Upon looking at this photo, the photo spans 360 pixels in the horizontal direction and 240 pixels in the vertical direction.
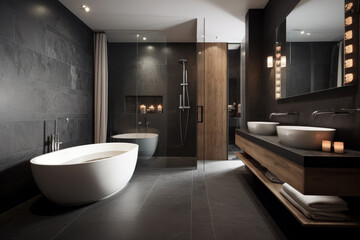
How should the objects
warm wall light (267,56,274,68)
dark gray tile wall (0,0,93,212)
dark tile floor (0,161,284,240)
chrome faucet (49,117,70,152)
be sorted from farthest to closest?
warm wall light (267,56,274,68) → chrome faucet (49,117,70,152) → dark gray tile wall (0,0,93,212) → dark tile floor (0,161,284,240)

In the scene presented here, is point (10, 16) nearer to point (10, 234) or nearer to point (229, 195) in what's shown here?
point (10, 234)

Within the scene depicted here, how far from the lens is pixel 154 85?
372 cm

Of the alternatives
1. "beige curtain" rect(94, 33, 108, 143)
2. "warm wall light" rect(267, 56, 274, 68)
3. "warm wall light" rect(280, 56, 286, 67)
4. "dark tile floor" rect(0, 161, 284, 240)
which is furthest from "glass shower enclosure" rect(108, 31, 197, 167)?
"warm wall light" rect(280, 56, 286, 67)

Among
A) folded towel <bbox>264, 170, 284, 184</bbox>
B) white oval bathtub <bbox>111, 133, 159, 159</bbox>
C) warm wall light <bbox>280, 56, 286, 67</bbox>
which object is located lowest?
folded towel <bbox>264, 170, 284, 184</bbox>

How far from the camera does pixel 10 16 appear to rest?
7.07 ft

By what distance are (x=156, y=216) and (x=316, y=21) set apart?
258 cm

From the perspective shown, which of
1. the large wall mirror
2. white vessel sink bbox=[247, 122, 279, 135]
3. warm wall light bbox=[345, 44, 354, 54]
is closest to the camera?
warm wall light bbox=[345, 44, 354, 54]

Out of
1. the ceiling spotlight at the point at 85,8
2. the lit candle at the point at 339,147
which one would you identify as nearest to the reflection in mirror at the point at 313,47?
the lit candle at the point at 339,147

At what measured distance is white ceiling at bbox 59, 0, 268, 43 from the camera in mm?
3068

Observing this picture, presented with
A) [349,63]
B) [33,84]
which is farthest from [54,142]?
[349,63]

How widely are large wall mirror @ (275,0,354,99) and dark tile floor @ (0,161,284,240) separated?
146 cm

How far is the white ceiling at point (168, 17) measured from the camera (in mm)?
3068

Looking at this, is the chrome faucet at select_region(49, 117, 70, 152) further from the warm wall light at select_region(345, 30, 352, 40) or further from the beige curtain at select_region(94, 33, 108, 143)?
the warm wall light at select_region(345, 30, 352, 40)

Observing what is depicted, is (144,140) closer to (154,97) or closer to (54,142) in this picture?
(154,97)
